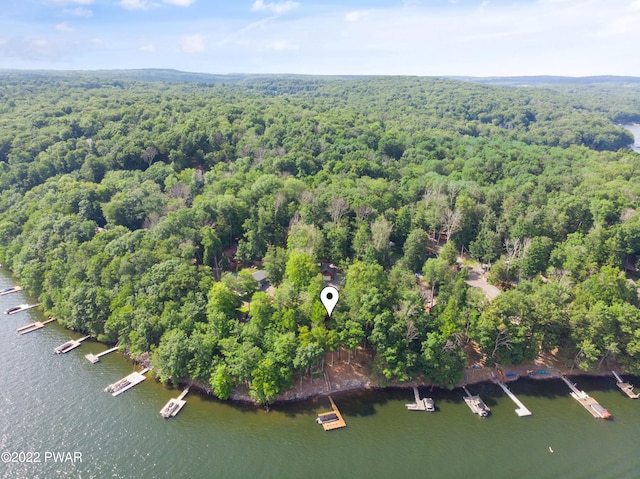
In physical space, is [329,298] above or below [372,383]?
above

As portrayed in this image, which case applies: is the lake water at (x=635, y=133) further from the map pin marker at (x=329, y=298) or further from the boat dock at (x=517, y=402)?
the map pin marker at (x=329, y=298)

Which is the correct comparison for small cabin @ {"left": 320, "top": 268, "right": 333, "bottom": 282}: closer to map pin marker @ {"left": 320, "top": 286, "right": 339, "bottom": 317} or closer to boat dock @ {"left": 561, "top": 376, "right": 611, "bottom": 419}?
map pin marker @ {"left": 320, "top": 286, "right": 339, "bottom": 317}

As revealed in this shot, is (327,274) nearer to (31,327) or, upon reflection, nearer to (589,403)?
(589,403)

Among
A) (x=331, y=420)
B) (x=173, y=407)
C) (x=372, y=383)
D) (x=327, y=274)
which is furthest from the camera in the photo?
(x=327, y=274)

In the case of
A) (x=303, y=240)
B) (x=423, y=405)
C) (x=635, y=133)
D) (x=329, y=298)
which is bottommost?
(x=423, y=405)

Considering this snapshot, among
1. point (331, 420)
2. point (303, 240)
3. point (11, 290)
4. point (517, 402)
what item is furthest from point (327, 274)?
point (11, 290)

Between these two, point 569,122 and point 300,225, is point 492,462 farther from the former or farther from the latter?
point 569,122

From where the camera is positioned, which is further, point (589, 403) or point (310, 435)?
point (589, 403)
